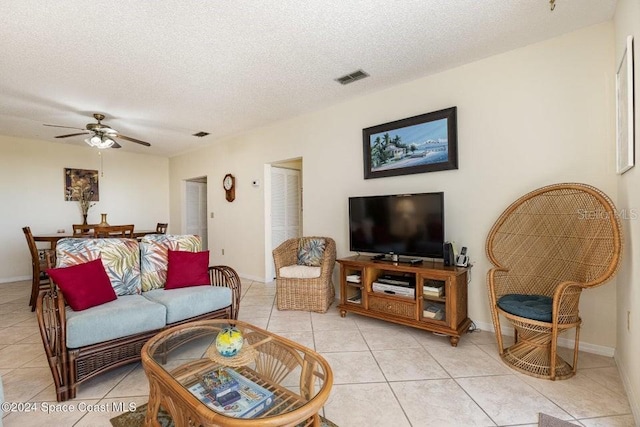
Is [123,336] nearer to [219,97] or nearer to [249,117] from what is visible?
[219,97]

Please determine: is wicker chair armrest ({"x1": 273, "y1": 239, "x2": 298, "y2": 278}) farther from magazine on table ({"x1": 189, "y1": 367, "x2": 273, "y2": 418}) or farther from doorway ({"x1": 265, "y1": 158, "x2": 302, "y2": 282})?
magazine on table ({"x1": 189, "y1": 367, "x2": 273, "y2": 418})

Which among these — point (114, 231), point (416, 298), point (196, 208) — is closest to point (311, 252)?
point (416, 298)

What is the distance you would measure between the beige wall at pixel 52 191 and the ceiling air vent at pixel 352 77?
5.33 metres

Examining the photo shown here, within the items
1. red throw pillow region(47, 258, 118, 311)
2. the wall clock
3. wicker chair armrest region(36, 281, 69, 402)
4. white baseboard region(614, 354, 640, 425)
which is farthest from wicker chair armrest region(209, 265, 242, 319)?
white baseboard region(614, 354, 640, 425)

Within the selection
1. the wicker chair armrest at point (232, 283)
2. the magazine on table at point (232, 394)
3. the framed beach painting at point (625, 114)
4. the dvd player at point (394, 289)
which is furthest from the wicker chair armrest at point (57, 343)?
the framed beach painting at point (625, 114)

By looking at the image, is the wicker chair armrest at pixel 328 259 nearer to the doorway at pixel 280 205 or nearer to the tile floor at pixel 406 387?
the tile floor at pixel 406 387

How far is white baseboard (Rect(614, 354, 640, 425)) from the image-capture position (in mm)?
1526

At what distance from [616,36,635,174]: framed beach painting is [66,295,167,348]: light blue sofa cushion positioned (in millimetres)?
3193

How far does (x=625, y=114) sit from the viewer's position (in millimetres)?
1811

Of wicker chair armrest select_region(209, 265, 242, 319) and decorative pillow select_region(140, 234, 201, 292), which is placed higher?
decorative pillow select_region(140, 234, 201, 292)

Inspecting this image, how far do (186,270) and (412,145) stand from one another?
258 centimetres

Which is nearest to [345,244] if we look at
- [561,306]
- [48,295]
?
[561,306]

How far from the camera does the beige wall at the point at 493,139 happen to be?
2260 millimetres

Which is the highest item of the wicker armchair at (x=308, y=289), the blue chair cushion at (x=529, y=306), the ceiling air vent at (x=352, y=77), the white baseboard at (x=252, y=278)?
the ceiling air vent at (x=352, y=77)
